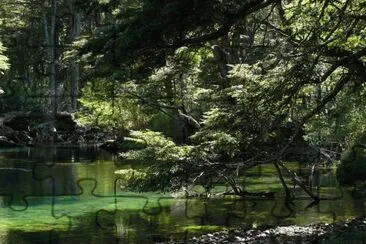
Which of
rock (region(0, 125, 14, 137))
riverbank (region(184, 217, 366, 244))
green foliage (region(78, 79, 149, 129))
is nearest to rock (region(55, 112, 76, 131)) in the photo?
rock (region(0, 125, 14, 137))

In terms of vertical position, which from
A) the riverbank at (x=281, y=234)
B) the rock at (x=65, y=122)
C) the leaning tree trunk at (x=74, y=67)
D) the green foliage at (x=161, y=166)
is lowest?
the riverbank at (x=281, y=234)

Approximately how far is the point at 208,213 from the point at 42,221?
350 centimetres

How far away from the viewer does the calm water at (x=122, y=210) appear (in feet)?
37.2

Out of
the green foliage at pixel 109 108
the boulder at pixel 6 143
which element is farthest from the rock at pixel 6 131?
the green foliage at pixel 109 108

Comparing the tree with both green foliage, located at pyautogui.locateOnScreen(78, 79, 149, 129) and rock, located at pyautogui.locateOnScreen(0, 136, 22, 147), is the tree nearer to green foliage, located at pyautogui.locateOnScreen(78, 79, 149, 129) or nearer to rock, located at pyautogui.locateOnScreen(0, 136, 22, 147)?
green foliage, located at pyautogui.locateOnScreen(78, 79, 149, 129)

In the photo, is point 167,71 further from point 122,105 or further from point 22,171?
point 22,171

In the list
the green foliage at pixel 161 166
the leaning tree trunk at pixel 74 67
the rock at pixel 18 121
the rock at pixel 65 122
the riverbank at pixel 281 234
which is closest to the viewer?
the riverbank at pixel 281 234

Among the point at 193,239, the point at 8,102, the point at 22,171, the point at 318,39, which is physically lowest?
the point at 193,239

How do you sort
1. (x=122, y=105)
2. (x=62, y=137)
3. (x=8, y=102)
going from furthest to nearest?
(x=8, y=102)
(x=62, y=137)
(x=122, y=105)

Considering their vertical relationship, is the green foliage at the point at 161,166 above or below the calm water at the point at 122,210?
above

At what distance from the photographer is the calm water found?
11344 mm

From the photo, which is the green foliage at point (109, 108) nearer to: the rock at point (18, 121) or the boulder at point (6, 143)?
the boulder at point (6, 143)

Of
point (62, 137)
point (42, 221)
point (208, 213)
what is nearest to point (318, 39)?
point (208, 213)

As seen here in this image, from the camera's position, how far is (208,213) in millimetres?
13273
